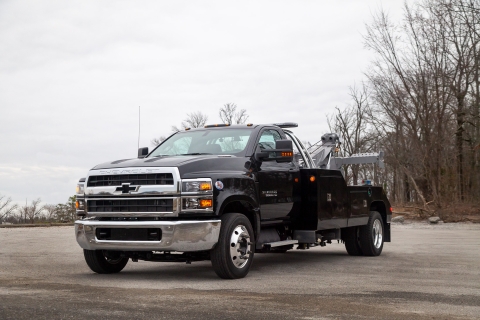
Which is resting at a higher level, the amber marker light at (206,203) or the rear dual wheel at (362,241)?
the amber marker light at (206,203)

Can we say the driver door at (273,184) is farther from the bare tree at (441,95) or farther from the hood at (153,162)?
the bare tree at (441,95)

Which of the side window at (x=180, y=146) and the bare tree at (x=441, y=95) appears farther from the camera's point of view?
the bare tree at (x=441, y=95)

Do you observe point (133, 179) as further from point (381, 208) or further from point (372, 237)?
point (381, 208)

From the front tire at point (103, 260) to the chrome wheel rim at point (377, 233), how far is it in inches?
215

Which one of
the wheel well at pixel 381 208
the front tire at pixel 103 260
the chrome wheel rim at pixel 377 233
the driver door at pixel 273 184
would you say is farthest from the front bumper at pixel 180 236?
the wheel well at pixel 381 208

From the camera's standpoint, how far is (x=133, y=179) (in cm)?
861

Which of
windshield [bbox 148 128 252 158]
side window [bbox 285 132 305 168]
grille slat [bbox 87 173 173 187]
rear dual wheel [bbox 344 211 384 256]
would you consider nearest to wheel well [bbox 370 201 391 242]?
rear dual wheel [bbox 344 211 384 256]

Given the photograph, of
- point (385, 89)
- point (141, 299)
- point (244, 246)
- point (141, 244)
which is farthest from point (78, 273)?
point (385, 89)

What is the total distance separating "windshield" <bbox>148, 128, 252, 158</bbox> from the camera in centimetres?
974

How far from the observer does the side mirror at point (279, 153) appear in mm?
9180

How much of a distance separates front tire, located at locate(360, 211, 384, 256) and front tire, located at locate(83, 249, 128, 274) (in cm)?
505

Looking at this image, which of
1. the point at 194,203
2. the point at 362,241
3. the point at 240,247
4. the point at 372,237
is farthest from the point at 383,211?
the point at 194,203

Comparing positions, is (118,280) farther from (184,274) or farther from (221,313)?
(221,313)

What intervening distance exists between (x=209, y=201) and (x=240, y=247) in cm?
86
